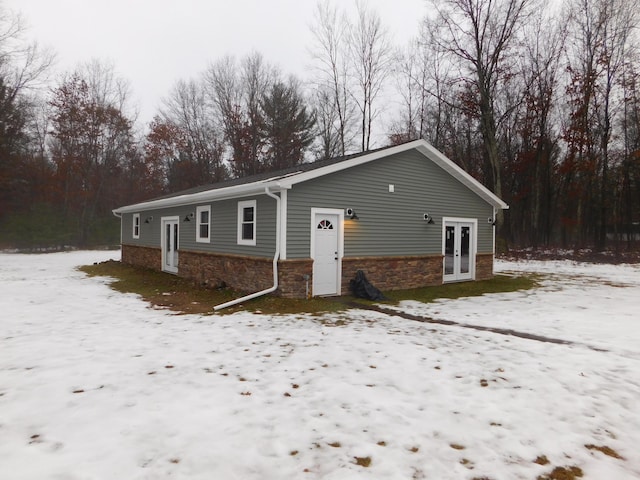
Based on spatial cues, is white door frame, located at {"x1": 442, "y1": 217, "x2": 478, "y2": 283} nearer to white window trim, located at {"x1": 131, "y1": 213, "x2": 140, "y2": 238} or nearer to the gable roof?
the gable roof

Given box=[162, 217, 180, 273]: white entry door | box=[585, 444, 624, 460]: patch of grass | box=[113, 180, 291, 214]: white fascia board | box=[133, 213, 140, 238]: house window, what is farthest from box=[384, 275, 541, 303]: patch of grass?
box=[133, 213, 140, 238]: house window

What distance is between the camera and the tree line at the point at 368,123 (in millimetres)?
23328

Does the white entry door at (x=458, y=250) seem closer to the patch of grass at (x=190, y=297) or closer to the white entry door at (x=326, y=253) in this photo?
the white entry door at (x=326, y=253)

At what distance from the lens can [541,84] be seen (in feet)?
86.3

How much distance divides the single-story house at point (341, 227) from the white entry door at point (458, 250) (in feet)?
0.12

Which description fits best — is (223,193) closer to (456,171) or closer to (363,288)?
(363,288)

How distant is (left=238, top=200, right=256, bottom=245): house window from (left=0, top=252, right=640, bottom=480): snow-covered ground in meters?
3.32

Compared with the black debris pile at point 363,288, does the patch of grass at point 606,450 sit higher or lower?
lower

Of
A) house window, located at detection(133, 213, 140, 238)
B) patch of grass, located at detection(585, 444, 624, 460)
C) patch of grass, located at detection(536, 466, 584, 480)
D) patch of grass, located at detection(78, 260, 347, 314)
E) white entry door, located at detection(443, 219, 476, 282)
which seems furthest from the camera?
house window, located at detection(133, 213, 140, 238)

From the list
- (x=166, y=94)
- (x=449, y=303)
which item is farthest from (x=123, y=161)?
(x=449, y=303)

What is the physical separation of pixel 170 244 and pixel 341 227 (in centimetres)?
835

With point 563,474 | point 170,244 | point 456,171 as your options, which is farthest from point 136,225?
point 563,474

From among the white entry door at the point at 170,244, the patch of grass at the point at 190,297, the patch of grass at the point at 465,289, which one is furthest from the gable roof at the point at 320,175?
the patch of grass at the point at 465,289

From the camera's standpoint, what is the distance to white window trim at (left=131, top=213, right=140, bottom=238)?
1844cm
